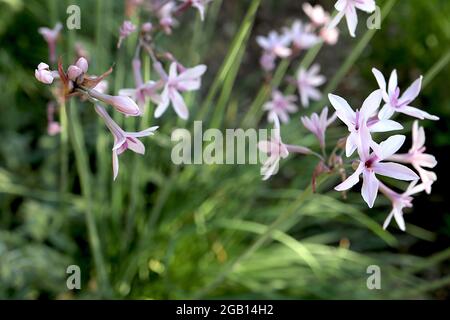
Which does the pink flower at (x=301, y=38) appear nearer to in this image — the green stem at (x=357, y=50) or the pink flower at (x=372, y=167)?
the green stem at (x=357, y=50)

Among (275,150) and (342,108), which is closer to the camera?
(342,108)

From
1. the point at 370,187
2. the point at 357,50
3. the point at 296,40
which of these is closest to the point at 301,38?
the point at 296,40

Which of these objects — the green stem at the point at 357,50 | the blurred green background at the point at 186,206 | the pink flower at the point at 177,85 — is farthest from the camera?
the blurred green background at the point at 186,206

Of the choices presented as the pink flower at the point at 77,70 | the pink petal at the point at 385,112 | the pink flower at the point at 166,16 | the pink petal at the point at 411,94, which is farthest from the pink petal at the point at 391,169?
the pink flower at the point at 166,16

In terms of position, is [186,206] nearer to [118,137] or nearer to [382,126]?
[118,137]

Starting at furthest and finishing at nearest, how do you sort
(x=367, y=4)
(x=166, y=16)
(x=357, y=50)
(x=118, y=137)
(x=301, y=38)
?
(x=301, y=38) < (x=357, y=50) < (x=166, y=16) < (x=367, y=4) < (x=118, y=137)

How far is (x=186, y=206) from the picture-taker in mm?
2463

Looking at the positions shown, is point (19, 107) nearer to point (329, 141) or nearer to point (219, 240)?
point (219, 240)

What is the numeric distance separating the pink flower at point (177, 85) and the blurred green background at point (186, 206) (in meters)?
0.20

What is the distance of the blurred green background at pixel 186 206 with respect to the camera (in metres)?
2.27

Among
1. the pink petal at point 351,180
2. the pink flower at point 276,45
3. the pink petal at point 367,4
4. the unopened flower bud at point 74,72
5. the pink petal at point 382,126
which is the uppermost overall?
the pink flower at point 276,45

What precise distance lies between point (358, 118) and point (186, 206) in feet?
4.33

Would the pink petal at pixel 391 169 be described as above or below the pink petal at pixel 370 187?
above
